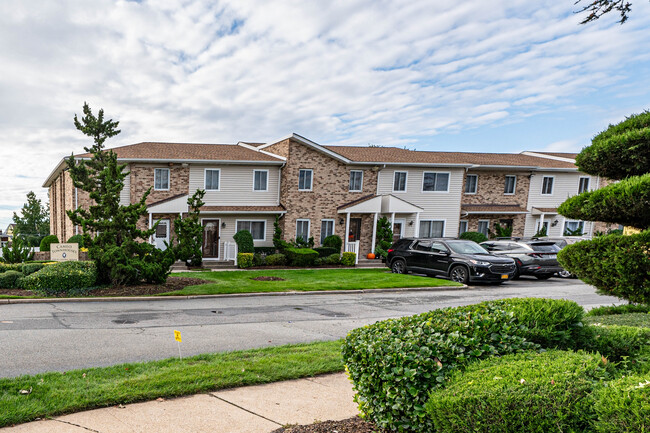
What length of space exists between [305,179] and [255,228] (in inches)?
159

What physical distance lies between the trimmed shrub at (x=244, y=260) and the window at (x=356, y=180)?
7975 millimetres

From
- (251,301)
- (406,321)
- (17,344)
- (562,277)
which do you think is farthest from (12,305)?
(562,277)

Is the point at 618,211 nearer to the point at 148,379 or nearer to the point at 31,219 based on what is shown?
the point at 148,379

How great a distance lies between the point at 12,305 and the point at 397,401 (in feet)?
39.6

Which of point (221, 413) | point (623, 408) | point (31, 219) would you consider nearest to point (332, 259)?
point (221, 413)

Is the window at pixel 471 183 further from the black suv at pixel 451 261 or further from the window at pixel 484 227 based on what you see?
the black suv at pixel 451 261

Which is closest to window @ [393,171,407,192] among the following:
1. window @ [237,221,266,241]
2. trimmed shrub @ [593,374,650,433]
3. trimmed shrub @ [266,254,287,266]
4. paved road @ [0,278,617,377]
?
window @ [237,221,266,241]

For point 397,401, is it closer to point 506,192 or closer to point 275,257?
point 275,257

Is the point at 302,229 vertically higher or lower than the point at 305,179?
lower

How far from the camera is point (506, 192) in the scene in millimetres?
29391

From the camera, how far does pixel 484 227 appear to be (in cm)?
2945

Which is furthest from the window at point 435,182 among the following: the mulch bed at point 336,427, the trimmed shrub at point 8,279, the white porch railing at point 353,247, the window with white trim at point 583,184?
the mulch bed at point 336,427

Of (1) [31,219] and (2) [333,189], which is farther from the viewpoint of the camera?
(1) [31,219]

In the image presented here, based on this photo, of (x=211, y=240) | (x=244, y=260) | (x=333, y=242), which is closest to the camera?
(x=244, y=260)
